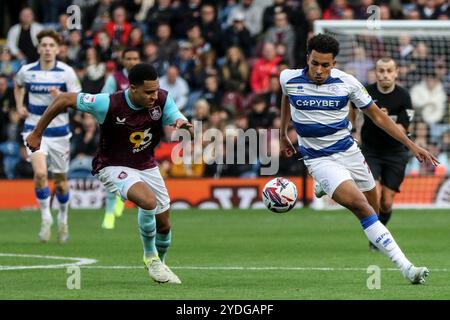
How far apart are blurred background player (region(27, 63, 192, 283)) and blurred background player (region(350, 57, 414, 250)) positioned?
4728 mm

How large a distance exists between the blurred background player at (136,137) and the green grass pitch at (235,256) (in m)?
0.69

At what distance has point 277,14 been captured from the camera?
26984mm

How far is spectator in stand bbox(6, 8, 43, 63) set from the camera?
28.1 metres

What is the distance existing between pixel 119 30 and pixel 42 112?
966 centimetres

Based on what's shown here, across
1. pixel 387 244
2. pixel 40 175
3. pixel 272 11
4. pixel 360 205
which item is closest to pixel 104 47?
pixel 272 11

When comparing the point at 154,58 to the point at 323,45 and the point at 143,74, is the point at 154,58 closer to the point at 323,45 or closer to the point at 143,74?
the point at 323,45

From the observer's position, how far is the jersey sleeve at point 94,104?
38.9ft

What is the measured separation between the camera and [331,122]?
12.6 m

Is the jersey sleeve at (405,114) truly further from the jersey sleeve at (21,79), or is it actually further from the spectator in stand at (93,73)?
the spectator in stand at (93,73)

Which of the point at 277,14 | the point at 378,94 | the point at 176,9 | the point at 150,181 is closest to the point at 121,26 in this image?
the point at 176,9

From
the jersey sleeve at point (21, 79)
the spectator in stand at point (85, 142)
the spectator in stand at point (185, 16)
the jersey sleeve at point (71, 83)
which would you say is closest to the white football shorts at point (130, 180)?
the jersey sleeve at point (71, 83)

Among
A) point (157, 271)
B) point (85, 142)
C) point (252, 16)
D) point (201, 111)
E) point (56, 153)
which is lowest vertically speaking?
point (85, 142)

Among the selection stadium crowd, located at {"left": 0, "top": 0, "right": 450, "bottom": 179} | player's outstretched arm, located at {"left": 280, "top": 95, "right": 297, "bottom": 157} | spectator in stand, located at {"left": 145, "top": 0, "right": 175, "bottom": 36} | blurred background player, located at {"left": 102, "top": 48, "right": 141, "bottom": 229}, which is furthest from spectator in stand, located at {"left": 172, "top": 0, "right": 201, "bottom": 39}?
player's outstretched arm, located at {"left": 280, "top": 95, "right": 297, "bottom": 157}

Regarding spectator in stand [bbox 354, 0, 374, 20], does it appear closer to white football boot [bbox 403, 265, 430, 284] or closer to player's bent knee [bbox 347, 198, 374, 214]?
player's bent knee [bbox 347, 198, 374, 214]
